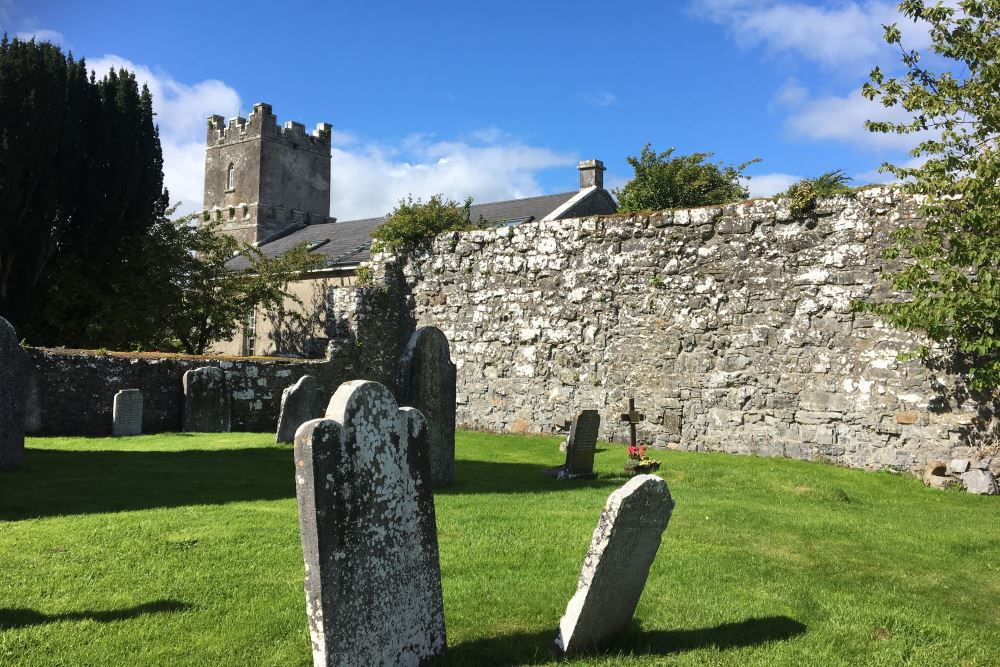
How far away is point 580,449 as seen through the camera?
9.93 metres

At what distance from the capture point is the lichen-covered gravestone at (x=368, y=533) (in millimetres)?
3686

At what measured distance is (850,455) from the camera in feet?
36.0

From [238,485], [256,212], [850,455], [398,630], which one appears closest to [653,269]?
[850,455]

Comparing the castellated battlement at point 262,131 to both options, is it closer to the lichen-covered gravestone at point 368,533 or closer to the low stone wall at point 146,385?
the low stone wall at point 146,385

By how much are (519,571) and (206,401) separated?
32.5ft

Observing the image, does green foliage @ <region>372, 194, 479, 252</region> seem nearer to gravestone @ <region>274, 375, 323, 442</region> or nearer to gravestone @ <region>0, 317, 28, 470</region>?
gravestone @ <region>274, 375, 323, 442</region>

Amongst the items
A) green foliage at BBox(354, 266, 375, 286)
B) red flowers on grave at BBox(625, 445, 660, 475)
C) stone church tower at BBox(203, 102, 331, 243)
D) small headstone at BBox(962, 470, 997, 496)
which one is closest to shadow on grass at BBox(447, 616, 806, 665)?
red flowers on grave at BBox(625, 445, 660, 475)

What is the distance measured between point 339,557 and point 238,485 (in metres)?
5.30

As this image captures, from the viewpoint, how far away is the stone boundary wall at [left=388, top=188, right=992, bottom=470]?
35.4 feet

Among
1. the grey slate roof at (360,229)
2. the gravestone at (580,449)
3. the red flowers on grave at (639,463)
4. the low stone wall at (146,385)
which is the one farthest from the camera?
the grey slate roof at (360,229)

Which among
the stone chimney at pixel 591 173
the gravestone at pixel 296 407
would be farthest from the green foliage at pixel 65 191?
the stone chimney at pixel 591 173

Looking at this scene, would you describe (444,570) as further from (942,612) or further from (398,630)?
(942,612)

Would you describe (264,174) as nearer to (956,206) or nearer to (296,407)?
(296,407)

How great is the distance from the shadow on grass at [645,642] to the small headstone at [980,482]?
6188mm
